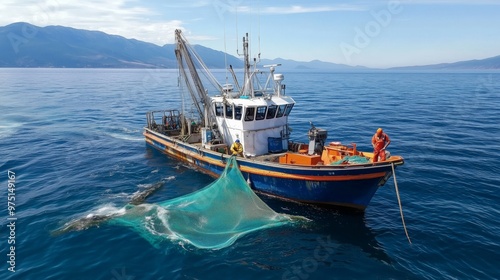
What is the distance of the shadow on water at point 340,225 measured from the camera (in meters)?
13.9

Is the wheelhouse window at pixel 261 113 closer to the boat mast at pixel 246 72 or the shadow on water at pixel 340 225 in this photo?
the boat mast at pixel 246 72

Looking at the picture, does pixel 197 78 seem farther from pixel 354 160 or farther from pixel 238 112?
pixel 354 160

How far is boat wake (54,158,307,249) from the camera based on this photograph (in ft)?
44.4

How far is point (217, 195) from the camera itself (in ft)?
50.4

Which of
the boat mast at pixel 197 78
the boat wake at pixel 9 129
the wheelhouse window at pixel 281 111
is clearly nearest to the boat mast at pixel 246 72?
the wheelhouse window at pixel 281 111

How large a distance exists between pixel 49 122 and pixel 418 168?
39420mm

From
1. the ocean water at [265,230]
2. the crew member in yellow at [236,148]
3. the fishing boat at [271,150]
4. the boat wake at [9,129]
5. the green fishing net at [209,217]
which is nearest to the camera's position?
the ocean water at [265,230]

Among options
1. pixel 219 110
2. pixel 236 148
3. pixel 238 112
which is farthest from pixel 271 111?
pixel 219 110

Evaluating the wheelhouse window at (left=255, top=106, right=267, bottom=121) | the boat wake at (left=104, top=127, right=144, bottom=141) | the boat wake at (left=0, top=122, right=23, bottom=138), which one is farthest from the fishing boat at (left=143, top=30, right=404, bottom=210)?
the boat wake at (left=0, top=122, right=23, bottom=138)

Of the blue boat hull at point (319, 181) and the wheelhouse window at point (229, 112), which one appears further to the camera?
the wheelhouse window at point (229, 112)

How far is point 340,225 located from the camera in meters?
15.7

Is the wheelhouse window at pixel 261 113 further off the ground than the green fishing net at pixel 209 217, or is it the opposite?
the wheelhouse window at pixel 261 113

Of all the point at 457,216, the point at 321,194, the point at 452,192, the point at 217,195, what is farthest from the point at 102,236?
the point at 452,192

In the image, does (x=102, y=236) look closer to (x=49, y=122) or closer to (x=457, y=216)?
(x=457, y=216)
